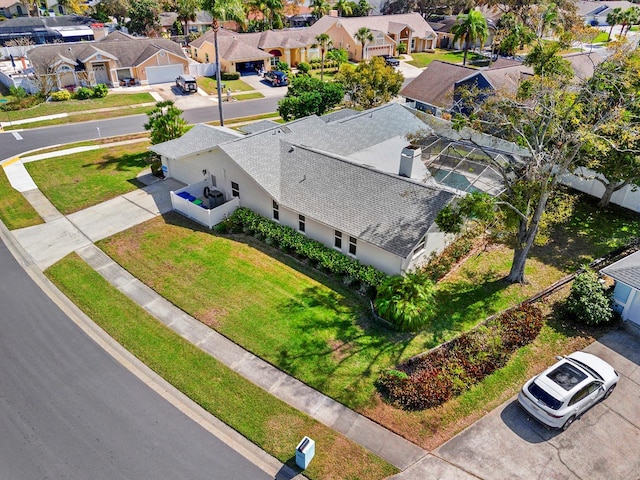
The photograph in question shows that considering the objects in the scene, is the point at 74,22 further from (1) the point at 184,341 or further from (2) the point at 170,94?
(1) the point at 184,341

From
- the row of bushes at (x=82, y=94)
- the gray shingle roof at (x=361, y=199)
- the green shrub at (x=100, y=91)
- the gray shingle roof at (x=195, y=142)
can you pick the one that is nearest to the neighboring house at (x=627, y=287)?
the gray shingle roof at (x=361, y=199)

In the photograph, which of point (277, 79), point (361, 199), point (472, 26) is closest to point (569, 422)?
point (361, 199)

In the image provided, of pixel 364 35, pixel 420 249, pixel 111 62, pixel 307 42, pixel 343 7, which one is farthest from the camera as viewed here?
pixel 343 7

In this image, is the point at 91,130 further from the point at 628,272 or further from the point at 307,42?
the point at 628,272

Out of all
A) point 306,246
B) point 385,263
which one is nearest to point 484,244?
point 385,263

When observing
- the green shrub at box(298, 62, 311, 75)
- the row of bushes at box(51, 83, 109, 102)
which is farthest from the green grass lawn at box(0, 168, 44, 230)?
the green shrub at box(298, 62, 311, 75)
